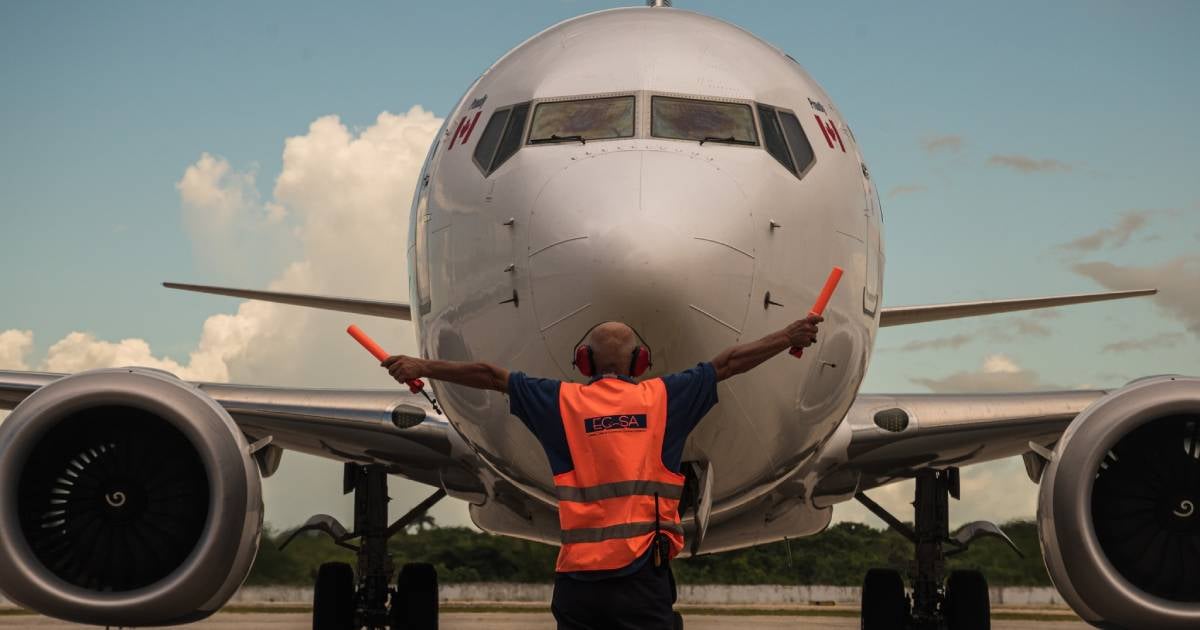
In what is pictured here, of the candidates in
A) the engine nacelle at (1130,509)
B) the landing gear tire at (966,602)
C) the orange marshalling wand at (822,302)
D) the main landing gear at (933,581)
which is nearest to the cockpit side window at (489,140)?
the orange marshalling wand at (822,302)

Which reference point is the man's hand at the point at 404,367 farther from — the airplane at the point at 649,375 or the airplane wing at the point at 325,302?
the airplane wing at the point at 325,302

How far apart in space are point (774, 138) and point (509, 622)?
13.4 metres

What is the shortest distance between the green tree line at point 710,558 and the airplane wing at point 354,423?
626 cm

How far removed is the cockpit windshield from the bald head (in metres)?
1.68

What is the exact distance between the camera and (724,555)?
21.6 m

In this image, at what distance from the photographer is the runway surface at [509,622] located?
18.1 m

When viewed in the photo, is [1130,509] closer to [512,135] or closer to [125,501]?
[512,135]

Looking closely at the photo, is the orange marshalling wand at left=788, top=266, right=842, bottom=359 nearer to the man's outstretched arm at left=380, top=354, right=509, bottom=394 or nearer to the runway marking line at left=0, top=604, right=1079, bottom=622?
the man's outstretched arm at left=380, top=354, right=509, bottom=394

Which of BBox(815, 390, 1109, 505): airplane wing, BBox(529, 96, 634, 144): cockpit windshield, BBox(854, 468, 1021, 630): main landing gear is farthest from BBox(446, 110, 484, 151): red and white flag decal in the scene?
BBox(854, 468, 1021, 630): main landing gear

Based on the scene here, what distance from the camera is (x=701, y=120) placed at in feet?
22.0

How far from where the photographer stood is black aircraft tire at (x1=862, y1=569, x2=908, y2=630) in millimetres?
11820

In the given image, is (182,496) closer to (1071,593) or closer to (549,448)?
(549,448)

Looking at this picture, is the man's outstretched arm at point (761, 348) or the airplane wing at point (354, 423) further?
the airplane wing at point (354, 423)

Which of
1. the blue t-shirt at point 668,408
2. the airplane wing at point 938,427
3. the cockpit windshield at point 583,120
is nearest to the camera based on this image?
the blue t-shirt at point 668,408
